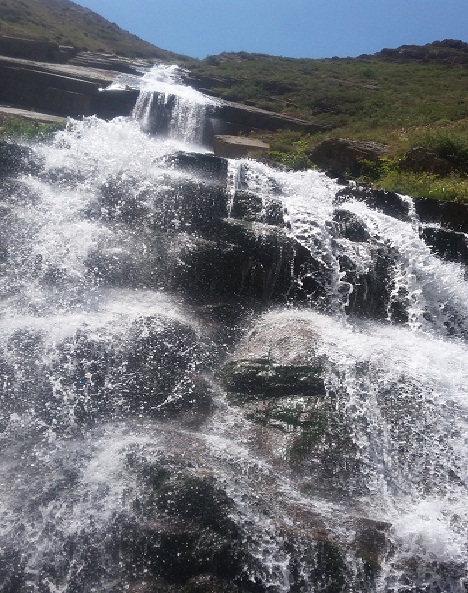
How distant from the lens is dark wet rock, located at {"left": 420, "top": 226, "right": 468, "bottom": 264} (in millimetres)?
10945

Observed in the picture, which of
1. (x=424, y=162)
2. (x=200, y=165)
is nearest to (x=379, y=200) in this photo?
(x=200, y=165)

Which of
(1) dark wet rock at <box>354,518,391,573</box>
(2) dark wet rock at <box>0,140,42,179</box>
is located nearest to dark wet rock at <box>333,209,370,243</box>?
(2) dark wet rock at <box>0,140,42,179</box>

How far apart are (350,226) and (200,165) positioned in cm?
368

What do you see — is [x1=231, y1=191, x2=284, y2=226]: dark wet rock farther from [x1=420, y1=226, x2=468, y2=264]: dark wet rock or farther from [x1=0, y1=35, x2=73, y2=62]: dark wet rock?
Answer: [x1=0, y1=35, x2=73, y2=62]: dark wet rock

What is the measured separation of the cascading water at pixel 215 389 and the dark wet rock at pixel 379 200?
13 cm

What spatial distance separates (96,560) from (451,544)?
9.92ft

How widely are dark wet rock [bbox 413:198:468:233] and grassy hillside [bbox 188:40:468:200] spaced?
2.90 feet

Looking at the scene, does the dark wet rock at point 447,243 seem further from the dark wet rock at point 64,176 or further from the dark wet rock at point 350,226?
the dark wet rock at point 64,176

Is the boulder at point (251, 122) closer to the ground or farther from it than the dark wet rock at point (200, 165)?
farther from it

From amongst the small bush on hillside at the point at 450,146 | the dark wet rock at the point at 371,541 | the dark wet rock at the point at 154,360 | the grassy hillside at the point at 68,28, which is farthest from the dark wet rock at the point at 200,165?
the grassy hillside at the point at 68,28

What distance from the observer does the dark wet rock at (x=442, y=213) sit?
40.0 feet

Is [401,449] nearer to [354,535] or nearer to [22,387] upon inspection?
[354,535]

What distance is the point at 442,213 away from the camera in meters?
12.2

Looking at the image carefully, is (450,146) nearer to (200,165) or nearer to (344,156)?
(344,156)
